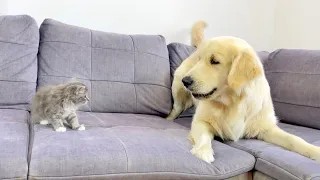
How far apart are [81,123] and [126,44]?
0.67 m

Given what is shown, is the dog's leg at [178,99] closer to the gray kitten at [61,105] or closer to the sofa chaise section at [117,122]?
the sofa chaise section at [117,122]

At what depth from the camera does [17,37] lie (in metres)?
1.79

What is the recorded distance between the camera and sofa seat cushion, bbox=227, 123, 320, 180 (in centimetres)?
Result: 114

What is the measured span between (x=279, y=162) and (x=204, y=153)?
277 millimetres

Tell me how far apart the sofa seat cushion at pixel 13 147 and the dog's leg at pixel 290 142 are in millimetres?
1034

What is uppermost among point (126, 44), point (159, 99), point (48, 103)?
point (126, 44)

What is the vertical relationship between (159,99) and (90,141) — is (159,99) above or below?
below

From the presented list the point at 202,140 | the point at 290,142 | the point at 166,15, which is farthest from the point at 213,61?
the point at 166,15

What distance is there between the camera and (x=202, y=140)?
4.56ft

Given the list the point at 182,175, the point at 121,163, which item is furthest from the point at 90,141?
the point at 182,175

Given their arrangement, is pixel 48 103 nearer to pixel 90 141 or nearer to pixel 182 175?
pixel 90 141

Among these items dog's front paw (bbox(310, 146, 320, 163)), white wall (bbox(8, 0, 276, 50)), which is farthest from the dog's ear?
white wall (bbox(8, 0, 276, 50))

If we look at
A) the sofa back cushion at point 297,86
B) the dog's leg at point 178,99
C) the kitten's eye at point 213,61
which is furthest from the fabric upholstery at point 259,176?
the dog's leg at point 178,99

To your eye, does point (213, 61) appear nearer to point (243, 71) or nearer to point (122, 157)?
point (243, 71)
